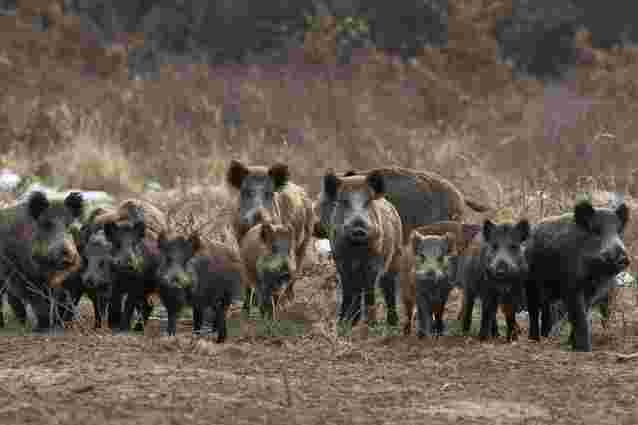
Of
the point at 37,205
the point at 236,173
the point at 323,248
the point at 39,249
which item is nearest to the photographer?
the point at 39,249

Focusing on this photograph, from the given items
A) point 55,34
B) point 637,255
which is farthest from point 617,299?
point 55,34

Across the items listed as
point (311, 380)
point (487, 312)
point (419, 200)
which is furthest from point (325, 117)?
point (311, 380)

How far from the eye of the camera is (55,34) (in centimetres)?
2572

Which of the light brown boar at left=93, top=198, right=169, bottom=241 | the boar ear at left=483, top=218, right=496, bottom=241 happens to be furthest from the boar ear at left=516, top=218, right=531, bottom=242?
the light brown boar at left=93, top=198, right=169, bottom=241

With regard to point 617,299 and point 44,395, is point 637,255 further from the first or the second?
point 44,395

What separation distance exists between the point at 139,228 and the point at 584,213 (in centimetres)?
292

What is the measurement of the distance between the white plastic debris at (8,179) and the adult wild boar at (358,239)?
5.75m

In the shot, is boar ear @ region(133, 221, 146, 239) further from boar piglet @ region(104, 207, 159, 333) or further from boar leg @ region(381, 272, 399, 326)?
boar leg @ region(381, 272, 399, 326)

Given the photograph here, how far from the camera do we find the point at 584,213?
8648mm

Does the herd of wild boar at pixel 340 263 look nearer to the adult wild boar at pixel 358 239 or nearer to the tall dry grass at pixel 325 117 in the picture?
the adult wild boar at pixel 358 239

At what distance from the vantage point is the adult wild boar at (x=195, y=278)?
9000mm

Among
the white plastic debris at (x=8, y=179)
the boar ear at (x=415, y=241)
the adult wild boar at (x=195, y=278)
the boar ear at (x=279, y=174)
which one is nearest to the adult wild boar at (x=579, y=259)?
the boar ear at (x=415, y=241)

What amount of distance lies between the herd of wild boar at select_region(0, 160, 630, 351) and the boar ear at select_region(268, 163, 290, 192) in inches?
23.6

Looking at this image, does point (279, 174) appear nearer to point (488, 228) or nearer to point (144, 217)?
point (144, 217)
